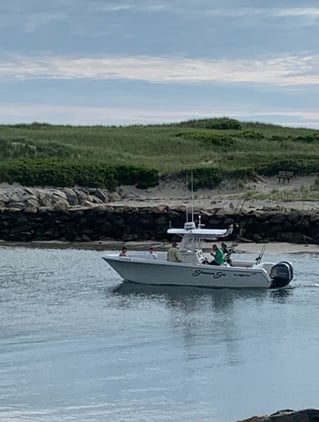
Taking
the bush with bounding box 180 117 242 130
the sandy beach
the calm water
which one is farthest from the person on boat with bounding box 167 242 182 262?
the bush with bounding box 180 117 242 130

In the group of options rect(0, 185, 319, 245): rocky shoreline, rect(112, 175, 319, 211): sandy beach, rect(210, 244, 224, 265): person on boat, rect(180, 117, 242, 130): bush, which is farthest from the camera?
rect(180, 117, 242, 130): bush

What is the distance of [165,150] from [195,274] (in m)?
31.2

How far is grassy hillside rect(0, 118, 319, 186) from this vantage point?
53188 mm

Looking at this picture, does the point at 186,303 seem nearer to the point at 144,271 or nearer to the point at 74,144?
the point at 144,271

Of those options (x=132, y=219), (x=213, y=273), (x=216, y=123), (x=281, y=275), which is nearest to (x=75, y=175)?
(x=132, y=219)

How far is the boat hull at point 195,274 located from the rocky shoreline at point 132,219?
10752 mm

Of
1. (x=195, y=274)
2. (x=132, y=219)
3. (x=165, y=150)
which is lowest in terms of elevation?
(x=195, y=274)

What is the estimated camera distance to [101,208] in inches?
1828

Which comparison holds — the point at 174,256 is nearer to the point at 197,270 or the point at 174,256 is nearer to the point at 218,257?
the point at 197,270

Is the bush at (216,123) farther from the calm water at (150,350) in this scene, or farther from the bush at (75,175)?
the calm water at (150,350)

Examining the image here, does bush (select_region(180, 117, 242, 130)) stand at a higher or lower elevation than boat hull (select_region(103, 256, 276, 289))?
higher

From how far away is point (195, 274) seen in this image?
3198 centimetres

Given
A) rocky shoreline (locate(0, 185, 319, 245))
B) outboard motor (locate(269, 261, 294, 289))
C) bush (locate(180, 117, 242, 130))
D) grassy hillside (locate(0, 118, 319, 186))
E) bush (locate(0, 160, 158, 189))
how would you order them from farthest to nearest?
bush (locate(180, 117, 242, 130)) → grassy hillside (locate(0, 118, 319, 186)) → bush (locate(0, 160, 158, 189)) → rocky shoreline (locate(0, 185, 319, 245)) → outboard motor (locate(269, 261, 294, 289))

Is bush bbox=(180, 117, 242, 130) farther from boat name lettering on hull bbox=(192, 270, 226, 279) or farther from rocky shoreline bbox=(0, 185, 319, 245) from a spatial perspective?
boat name lettering on hull bbox=(192, 270, 226, 279)
